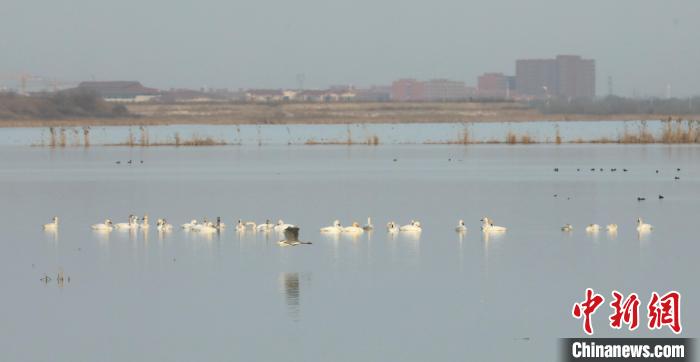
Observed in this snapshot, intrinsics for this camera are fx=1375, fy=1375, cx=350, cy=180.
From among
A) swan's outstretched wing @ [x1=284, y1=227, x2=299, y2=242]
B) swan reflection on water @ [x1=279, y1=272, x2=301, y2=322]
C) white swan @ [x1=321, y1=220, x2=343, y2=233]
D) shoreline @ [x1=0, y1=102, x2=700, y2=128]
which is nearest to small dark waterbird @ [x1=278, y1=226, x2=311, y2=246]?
swan's outstretched wing @ [x1=284, y1=227, x2=299, y2=242]

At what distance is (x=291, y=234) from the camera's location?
67.8ft

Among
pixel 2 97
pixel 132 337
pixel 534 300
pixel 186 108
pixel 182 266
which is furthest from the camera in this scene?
pixel 186 108

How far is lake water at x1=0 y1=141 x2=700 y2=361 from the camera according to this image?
513 inches

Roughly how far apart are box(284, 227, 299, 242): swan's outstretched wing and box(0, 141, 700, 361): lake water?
1.21ft

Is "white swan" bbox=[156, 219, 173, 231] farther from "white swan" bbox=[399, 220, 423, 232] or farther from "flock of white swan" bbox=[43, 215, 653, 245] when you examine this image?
"white swan" bbox=[399, 220, 423, 232]

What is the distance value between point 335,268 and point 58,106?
310 ft

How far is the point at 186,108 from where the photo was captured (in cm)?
12119

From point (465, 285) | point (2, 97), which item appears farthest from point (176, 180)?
point (2, 97)

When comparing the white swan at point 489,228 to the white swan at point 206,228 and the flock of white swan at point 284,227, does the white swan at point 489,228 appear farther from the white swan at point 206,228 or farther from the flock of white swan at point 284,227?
the white swan at point 206,228

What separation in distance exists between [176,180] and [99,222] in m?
12.0

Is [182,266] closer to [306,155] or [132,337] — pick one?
[132,337]

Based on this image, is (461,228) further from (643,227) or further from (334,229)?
(643,227)

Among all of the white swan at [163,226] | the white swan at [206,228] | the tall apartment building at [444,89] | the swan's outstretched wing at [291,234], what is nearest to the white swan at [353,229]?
the swan's outstretched wing at [291,234]

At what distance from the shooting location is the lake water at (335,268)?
13.0 metres
